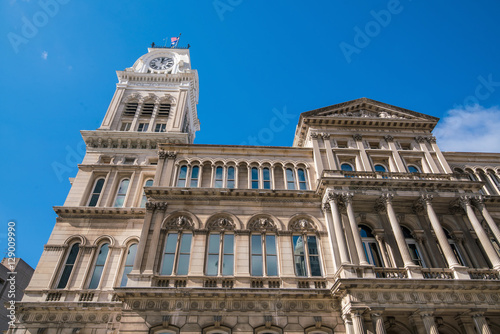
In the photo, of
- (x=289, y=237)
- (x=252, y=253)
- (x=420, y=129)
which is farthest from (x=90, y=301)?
(x=420, y=129)

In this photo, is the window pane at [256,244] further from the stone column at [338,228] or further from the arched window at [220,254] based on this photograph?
the stone column at [338,228]

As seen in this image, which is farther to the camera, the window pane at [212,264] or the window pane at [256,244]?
the window pane at [256,244]

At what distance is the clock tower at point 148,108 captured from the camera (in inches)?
1185

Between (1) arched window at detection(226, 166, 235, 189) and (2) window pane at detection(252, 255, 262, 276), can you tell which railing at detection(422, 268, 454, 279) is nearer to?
(2) window pane at detection(252, 255, 262, 276)

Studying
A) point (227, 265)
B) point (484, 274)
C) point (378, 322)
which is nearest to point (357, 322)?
point (378, 322)

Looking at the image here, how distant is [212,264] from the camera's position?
2030cm

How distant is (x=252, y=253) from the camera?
20922 mm

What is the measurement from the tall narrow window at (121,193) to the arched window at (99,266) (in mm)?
3676

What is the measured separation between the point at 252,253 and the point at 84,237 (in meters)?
12.3

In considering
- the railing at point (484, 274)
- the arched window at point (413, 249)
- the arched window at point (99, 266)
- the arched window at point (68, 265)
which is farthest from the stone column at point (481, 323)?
the arched window at point (68, 265)

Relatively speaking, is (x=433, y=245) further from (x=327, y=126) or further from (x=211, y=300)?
(x=211, y=300)

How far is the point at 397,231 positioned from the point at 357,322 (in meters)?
6.73

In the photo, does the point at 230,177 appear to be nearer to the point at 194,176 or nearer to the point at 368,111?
the point at 194,176

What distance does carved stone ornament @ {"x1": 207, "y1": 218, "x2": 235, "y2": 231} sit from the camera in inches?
861
